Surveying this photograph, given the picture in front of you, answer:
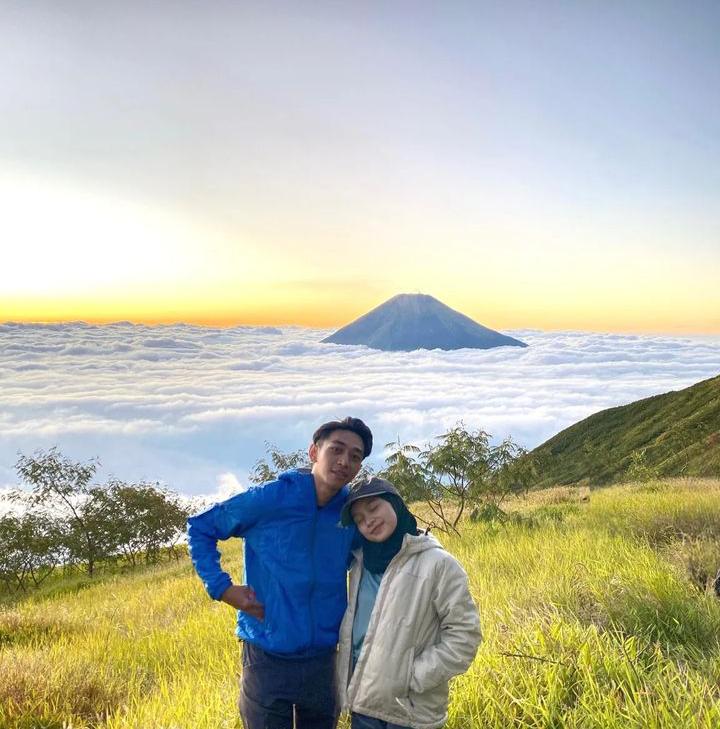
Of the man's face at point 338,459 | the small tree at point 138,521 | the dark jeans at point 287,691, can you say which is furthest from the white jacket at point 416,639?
the small tree at point 138,521

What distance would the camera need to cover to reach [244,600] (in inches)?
135

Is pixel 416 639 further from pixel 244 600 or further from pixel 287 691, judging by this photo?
pixel 244 600

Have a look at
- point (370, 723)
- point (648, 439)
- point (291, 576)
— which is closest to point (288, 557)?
point (291, 576)

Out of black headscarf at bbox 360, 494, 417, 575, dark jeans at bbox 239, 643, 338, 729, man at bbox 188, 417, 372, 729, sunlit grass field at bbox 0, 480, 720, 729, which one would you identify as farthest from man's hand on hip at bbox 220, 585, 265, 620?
sunlit grass field at bbox 0, 480, 720, 729

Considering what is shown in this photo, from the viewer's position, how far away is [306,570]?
3480mm

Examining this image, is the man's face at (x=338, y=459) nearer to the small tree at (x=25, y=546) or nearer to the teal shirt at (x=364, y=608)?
the teal shirt at (x=364, y=608)

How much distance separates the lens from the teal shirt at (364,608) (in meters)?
3.32

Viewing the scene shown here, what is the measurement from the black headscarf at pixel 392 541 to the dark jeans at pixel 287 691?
2.19 ft

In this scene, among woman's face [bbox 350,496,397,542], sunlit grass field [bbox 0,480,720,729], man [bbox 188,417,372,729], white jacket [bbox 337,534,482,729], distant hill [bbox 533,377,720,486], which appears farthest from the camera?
distant hill [bbox 533,377,720,486]

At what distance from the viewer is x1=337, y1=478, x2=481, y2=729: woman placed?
3.04m

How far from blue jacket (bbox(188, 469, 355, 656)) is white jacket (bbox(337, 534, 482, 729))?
0.38 metres

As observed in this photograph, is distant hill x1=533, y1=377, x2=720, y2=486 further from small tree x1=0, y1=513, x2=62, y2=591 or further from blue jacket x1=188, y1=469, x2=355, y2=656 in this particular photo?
blue jacket x1=188, y1=469, x2=355, y2=656

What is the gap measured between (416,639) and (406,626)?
0.11m

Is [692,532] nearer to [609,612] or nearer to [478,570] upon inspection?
[478,570]
